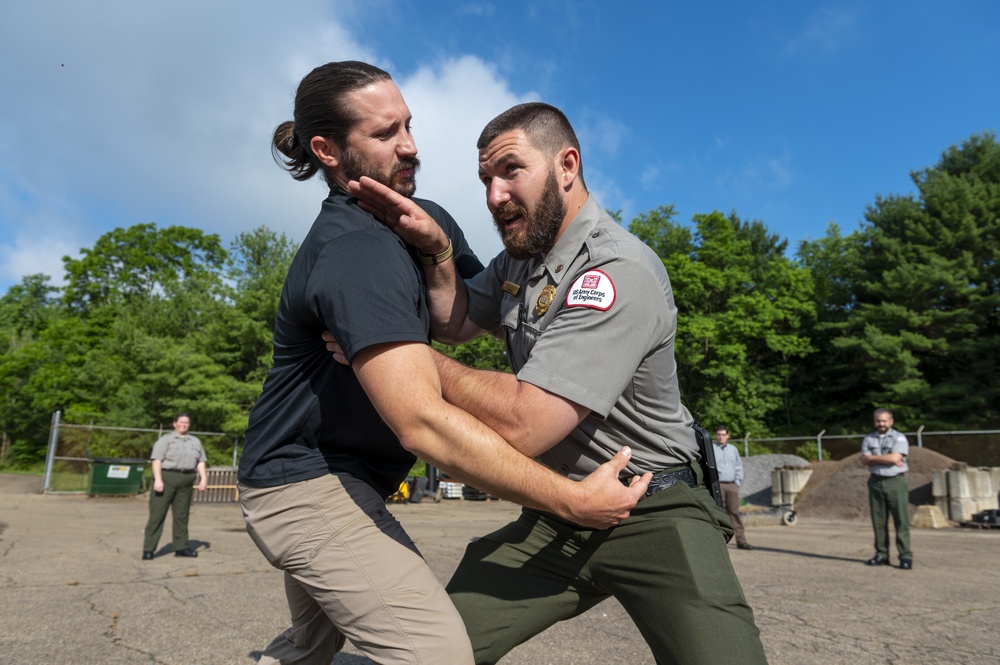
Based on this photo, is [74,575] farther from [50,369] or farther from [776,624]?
[50,369]

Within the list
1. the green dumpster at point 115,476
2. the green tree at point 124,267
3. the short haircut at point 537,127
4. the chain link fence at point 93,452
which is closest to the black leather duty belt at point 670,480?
the short haircut at point 537,127

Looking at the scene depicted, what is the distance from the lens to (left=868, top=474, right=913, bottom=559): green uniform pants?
924cm

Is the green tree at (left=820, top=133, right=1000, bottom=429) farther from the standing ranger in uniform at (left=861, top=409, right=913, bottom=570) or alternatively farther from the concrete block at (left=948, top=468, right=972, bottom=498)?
the standing ranger in uniform at (left=861, top=409, right=913, bottom=570)

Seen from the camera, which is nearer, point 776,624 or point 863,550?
point 776,624

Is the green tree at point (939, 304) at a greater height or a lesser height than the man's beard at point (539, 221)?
greater

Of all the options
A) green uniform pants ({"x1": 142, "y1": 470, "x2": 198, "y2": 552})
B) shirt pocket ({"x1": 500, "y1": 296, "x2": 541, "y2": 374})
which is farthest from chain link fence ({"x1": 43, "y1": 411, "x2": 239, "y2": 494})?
shirt pocket ({"x1": 500, "y1": 296, "x2": 541, "y2": 374})

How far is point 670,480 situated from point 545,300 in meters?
0.69

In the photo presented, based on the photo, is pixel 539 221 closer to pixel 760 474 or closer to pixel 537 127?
pixel 537 127

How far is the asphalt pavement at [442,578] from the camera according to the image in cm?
455

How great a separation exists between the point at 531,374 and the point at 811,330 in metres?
44.1

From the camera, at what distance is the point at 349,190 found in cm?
214

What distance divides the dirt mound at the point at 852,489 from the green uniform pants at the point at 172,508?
16.1 meters

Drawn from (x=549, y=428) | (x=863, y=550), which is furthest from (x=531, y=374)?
(x=863, y=550)

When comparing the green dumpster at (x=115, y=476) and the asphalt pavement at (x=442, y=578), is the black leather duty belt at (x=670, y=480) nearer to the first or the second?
the asphalt pavement at (x=442, y=578)
